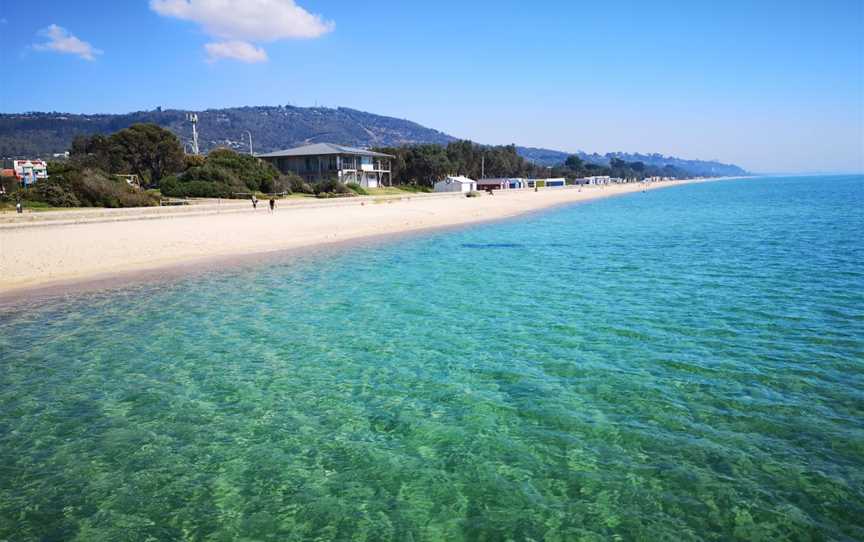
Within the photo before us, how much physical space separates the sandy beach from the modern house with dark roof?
3859 cm

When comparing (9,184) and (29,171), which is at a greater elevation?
(29,171)

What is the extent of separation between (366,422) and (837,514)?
5.58 metres

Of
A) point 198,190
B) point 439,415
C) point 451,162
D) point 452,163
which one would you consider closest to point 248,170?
point 198,190

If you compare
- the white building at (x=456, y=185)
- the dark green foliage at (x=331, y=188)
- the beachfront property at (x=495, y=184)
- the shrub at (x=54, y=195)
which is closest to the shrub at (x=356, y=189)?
the dark green foliage at (x=331, y=188)

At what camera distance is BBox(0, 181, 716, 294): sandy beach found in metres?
19.4

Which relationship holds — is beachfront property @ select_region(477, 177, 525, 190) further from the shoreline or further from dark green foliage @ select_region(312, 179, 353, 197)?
the shoreline

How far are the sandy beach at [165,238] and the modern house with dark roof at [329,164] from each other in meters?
38.6

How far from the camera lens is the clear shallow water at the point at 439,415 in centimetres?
545

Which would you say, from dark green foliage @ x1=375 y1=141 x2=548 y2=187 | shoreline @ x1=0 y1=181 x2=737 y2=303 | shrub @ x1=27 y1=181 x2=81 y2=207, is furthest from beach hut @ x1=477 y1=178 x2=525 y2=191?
shrub @ x1=27 y1=181 x2=81 y2=207

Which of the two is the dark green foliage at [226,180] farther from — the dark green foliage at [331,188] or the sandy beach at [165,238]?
the sandy beach at [165,238]

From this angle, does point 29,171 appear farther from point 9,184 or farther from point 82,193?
point 82,193

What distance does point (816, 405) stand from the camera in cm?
771

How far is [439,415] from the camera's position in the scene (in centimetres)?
783

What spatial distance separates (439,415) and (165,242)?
71.7 feet
